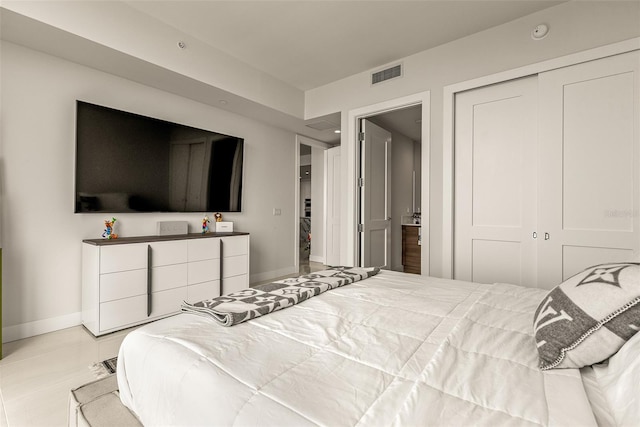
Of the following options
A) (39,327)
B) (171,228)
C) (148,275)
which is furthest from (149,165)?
(39,327)

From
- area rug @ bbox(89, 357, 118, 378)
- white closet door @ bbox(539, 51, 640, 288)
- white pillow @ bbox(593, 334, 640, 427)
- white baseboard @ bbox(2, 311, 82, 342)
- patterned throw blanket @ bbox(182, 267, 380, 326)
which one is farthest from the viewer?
white baseboard @ bbox(2, 311, 82, 342)

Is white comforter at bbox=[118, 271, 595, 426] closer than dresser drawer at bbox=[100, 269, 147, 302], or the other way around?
white comforter at bbox=[118, 271, 595, 426]

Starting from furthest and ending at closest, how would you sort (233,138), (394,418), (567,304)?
(233,138) < (567,304) < (394,418)

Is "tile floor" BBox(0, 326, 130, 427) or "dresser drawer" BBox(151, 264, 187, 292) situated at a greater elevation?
"dresser drawer" BBox(151, 264, 187, 292)

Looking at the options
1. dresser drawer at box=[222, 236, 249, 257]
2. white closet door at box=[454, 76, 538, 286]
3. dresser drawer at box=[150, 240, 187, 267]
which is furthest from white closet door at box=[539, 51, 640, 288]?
dresser drawer at box=[150, 240, 187, 267]

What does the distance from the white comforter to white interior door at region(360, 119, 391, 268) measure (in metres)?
2.52

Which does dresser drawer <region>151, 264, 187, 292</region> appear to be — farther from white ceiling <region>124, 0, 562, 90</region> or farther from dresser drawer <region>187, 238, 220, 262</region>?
white ceiling <region>124, 0, 562, 90</region>

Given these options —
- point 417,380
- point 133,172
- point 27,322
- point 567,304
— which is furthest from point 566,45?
point 27,322

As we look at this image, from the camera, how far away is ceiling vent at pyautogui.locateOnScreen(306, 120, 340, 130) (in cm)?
442

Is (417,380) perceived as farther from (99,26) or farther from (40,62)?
(40,62)

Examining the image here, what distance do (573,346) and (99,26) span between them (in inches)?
136

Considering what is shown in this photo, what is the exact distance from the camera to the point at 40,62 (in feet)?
8.40

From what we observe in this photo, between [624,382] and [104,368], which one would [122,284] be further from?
[624,382]

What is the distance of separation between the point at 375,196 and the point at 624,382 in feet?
11.2
